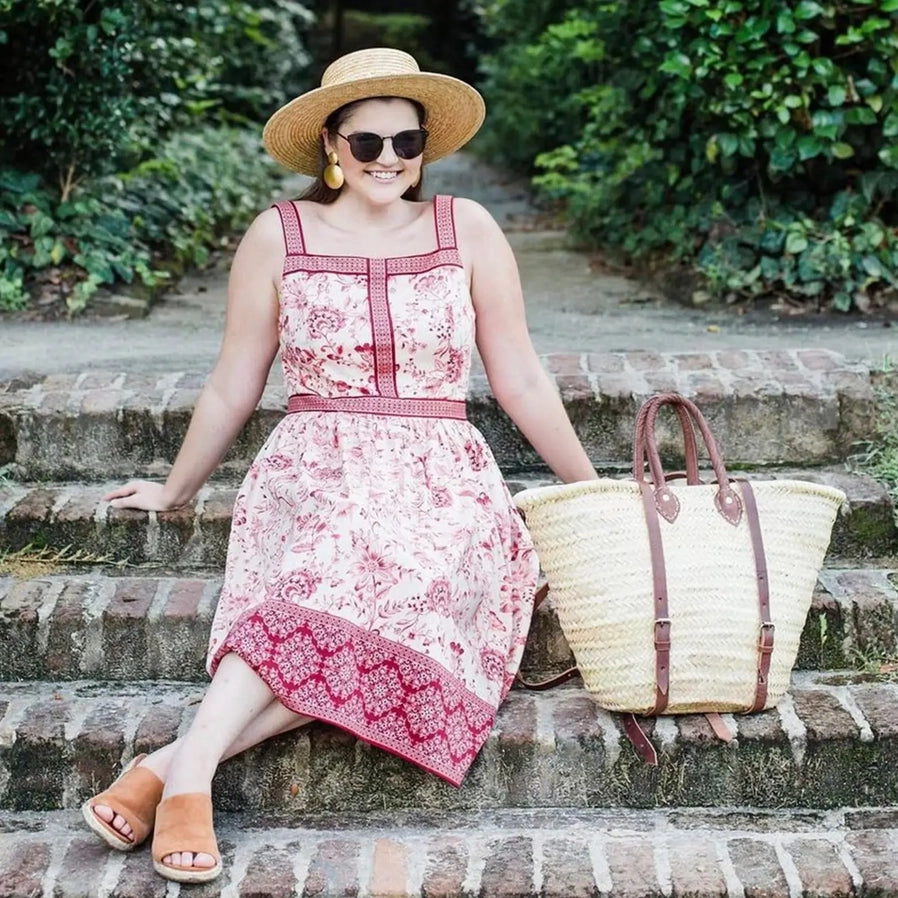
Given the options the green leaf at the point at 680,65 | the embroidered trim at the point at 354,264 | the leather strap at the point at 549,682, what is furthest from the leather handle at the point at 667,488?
the green leaf at the point at 680,65

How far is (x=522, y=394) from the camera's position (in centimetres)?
304

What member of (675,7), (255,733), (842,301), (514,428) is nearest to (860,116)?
(842,301)

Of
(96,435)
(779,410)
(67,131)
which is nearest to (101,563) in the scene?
(96,435)

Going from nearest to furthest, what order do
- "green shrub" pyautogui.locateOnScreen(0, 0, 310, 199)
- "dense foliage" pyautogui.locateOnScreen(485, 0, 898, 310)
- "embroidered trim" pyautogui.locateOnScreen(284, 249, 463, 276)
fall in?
1. "embroidered trim" pyautogui.locateOnScreen(284, 249, 463, 276)
2. "dense foliage" pyautogui.locateOnScreen(485, 0, 898, 310)
3. "green shrub" pyautogui.locateOnScreen(0, 0, 310, 199)

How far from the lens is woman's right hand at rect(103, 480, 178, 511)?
10.7ft

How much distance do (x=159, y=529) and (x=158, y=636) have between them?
345 millimetres

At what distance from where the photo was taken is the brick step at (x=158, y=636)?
3.03 meters

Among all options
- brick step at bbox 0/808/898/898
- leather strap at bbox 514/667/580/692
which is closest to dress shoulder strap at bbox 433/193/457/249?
leather strap at bbox 514/667/580/692

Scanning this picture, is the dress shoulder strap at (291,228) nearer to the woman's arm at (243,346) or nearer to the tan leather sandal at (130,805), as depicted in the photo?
the woman's arm at (243,346)

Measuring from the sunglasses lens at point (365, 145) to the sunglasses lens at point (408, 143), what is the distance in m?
0.03

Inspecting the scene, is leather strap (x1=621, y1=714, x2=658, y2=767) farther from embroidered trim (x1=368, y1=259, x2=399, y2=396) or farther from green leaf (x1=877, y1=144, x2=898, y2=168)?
green leaf (x1=877, y1=144, x2=898, y2=168)

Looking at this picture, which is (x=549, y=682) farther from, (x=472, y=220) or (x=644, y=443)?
(x=472, y=220)

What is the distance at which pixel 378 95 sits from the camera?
2.90 metres

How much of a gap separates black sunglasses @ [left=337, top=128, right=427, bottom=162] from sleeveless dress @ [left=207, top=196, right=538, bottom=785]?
177 mm
